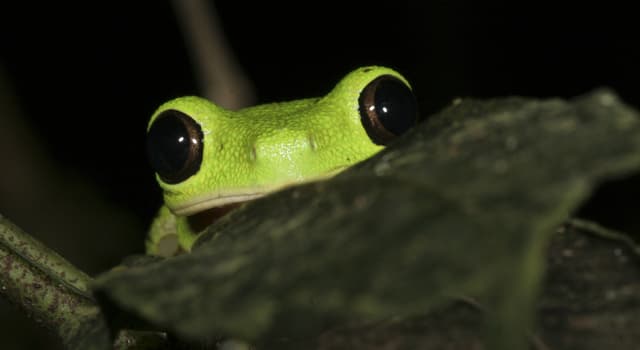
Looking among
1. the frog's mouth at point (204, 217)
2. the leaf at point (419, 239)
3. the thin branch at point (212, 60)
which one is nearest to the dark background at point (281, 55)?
the thin branch at point (212, 60)

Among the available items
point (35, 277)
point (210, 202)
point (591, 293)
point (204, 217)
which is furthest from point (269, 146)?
point (591, 293)

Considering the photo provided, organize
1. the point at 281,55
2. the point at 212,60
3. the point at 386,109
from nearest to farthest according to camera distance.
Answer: the point at 386,109 → the point at 212,60 → the point at 281,55

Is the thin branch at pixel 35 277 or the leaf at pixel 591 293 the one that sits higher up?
the thin branch at pixel 35 277

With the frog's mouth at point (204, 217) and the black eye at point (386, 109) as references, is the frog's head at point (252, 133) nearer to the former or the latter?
the black eye at point (386, 109)

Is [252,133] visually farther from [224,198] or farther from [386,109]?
[386,109]

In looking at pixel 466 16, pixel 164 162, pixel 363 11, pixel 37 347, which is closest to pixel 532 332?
pixel 164 162

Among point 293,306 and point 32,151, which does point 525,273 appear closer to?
point 293,306

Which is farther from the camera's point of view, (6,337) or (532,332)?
(6,337)
